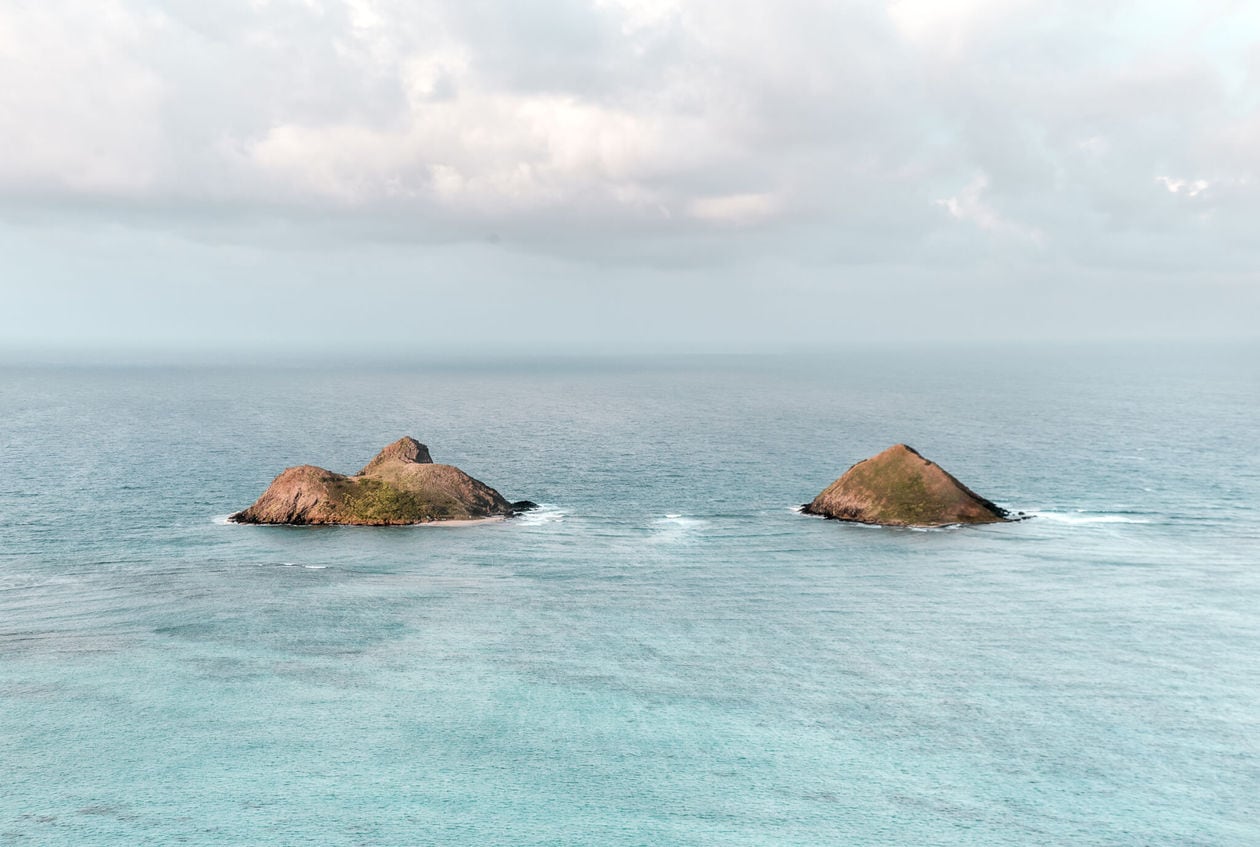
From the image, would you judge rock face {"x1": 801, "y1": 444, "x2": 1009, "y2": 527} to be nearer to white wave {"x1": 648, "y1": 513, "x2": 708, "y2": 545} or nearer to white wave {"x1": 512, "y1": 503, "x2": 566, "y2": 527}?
white wave {"x1": 648, "y1": 513, "x2": 708, "y2": 545}

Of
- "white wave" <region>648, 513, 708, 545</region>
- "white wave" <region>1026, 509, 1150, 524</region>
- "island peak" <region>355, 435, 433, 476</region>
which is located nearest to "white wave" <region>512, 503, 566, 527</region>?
"white wave" <region>648, 513, 708, 545</region>

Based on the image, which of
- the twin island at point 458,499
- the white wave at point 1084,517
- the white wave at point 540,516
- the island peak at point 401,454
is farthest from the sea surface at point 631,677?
the island peak at point 401,454

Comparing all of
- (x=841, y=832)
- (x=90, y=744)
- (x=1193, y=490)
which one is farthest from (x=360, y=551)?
(x=1193, y=490)

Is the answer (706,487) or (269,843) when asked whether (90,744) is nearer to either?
(269,843)

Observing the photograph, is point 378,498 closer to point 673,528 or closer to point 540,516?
point 540,516

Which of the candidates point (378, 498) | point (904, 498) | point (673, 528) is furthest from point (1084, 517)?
point (378, 498)

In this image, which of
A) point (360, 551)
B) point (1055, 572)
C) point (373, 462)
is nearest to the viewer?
point (1055, 572)
